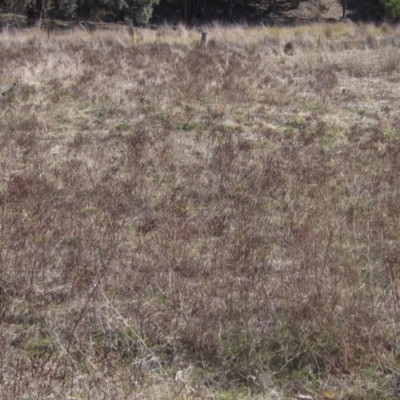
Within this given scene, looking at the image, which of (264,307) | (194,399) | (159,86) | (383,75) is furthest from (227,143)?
(383,75)

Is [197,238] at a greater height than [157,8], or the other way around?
[157,8]

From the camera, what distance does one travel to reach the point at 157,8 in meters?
36.2

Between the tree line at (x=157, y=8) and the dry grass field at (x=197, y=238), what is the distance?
59.0ft

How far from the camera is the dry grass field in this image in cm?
345

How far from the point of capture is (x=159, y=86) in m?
12.2

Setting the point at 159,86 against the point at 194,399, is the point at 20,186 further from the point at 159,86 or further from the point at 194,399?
the point at 159,86

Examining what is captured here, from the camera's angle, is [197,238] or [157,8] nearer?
[197,238]

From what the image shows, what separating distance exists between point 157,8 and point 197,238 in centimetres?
3292

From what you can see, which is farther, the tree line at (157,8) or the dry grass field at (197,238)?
the tree line at (157,8)

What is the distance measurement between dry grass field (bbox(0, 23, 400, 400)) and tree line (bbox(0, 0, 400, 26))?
17972 millimetres

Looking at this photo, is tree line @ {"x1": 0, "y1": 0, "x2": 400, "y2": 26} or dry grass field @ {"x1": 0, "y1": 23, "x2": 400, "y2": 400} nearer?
dry grass field @ {"x1": 0, "y1": 23, "x2": 400, "y2": 400}

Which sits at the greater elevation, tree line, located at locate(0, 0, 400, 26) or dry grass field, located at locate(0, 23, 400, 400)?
tree line, located at locate(0, 0, 400, 26)

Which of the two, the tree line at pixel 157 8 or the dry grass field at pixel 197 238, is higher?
the tree line at pixel 157 8

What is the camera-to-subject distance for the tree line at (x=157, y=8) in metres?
29.4
